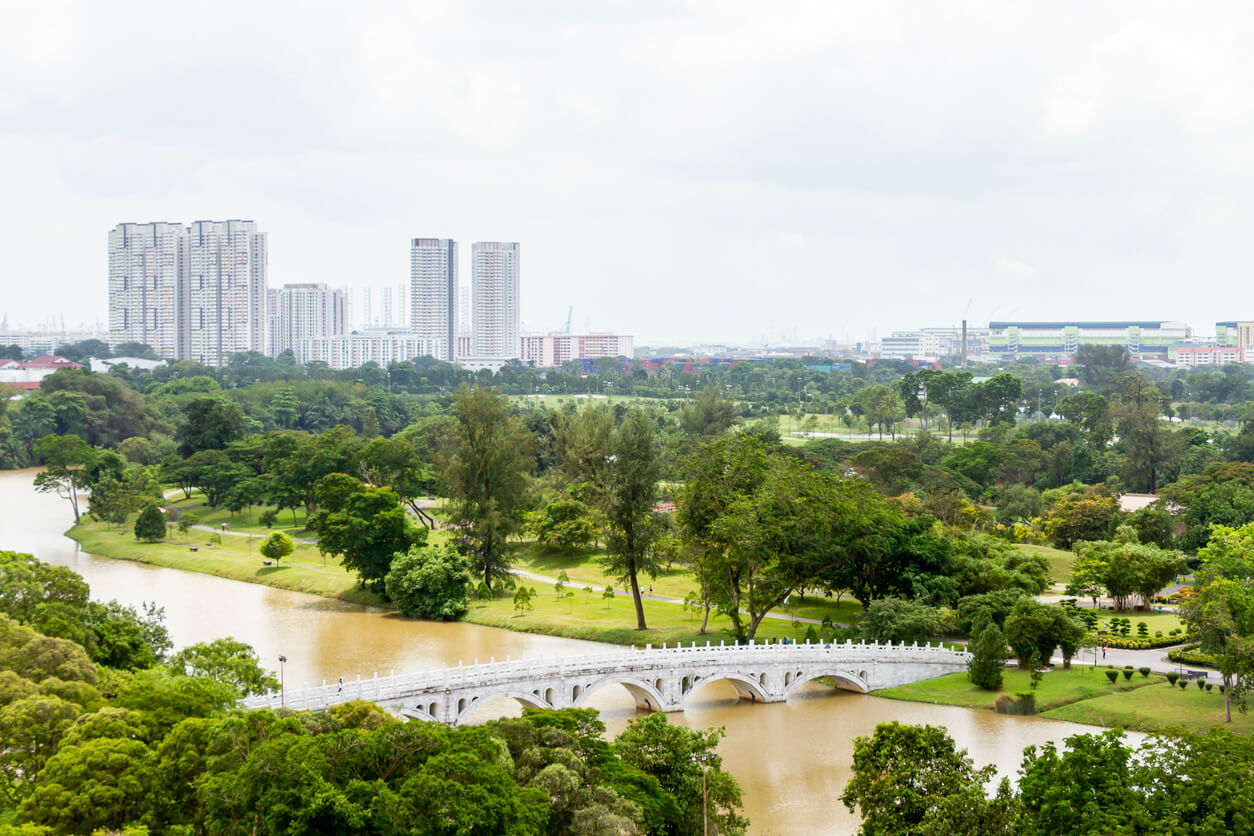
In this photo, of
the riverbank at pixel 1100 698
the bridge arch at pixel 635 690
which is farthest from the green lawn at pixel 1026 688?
the bridge arch at pixel 635 690

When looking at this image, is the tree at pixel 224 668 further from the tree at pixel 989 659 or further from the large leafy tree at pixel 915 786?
the tree at pixel 989 659

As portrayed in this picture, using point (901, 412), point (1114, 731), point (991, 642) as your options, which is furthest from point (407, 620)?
point (901, 412)

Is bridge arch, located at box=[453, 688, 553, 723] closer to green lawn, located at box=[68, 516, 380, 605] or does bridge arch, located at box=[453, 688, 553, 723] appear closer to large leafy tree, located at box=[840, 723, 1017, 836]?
large leafy tree, located at box=[840, 723, 1017, 836]

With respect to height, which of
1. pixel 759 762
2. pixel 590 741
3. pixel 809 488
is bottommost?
pixel 759 762

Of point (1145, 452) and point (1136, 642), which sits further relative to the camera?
point (1145, 452)

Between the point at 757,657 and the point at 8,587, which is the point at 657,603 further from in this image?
the point at 8,587

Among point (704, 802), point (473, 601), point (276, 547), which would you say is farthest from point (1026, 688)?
point (276, 547)

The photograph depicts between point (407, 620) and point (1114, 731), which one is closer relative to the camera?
point (1114, 731)

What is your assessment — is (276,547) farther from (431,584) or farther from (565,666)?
(565,666)
